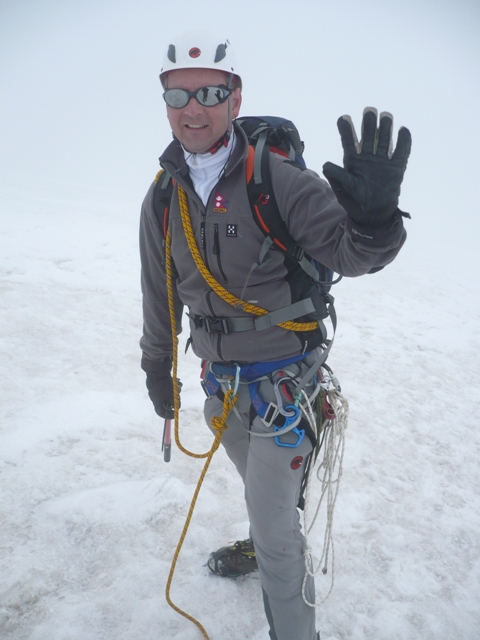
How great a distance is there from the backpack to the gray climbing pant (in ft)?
1.73

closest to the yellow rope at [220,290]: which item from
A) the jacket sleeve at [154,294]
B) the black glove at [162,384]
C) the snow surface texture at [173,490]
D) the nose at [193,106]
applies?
the jacket sleeve at [154,294]

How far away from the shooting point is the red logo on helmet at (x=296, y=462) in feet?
7.12

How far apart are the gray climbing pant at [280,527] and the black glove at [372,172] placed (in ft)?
3.51

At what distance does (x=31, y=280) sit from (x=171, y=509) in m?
4.58

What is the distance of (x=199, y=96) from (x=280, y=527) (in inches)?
85.2

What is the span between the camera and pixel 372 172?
1557mm

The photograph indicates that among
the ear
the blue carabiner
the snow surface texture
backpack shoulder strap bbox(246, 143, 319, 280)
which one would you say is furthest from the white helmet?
the snow surface texture

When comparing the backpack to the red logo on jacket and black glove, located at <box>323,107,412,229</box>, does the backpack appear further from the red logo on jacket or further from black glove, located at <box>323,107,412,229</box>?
black glove, located at <box>323,107,412,229</box>

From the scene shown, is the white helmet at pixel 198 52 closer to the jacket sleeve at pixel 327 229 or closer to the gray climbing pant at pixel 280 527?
the jacket sleeve at pixel 327 229

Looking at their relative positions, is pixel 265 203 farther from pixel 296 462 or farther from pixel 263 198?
pixel 296 462

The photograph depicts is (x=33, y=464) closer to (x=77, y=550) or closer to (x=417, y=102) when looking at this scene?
(x=77, y=550)

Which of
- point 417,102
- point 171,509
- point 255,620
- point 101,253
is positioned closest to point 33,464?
point 171,509

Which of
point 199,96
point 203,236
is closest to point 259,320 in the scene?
point 203,236

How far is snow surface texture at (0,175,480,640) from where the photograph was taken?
2.63 metres
